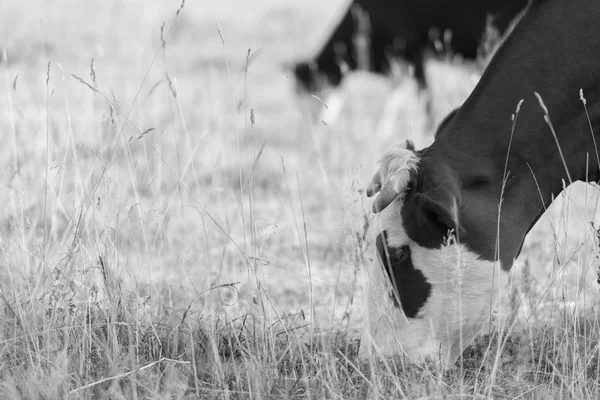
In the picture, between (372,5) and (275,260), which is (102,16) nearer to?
(372,5)

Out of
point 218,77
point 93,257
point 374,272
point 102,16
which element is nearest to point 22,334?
point 93,257

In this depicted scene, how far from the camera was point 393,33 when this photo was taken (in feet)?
29.2

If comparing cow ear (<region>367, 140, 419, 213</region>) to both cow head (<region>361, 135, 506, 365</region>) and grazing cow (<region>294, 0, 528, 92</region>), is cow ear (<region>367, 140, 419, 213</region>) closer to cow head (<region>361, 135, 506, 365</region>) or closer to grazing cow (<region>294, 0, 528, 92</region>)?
cow head (<region>361, 135, 506, 365</region>)

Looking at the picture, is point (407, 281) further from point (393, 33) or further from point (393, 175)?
point (393, 33)

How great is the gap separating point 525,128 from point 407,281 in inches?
28.6

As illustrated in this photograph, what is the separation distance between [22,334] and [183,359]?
23.0 inches

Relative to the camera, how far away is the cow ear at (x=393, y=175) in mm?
Answer: 2834

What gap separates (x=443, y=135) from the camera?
3.10 m

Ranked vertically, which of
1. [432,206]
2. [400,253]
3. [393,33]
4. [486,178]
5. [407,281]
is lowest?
[407,281]

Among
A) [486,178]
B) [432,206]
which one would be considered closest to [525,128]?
[486,178]

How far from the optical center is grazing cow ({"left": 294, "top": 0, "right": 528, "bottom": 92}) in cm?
814

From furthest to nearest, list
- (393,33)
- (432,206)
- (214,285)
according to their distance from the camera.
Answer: (393,33), (214,285), (432,206)

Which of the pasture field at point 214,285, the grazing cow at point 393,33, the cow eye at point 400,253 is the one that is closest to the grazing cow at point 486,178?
the cow eye at point 400,253

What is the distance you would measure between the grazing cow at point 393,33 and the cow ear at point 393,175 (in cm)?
475
